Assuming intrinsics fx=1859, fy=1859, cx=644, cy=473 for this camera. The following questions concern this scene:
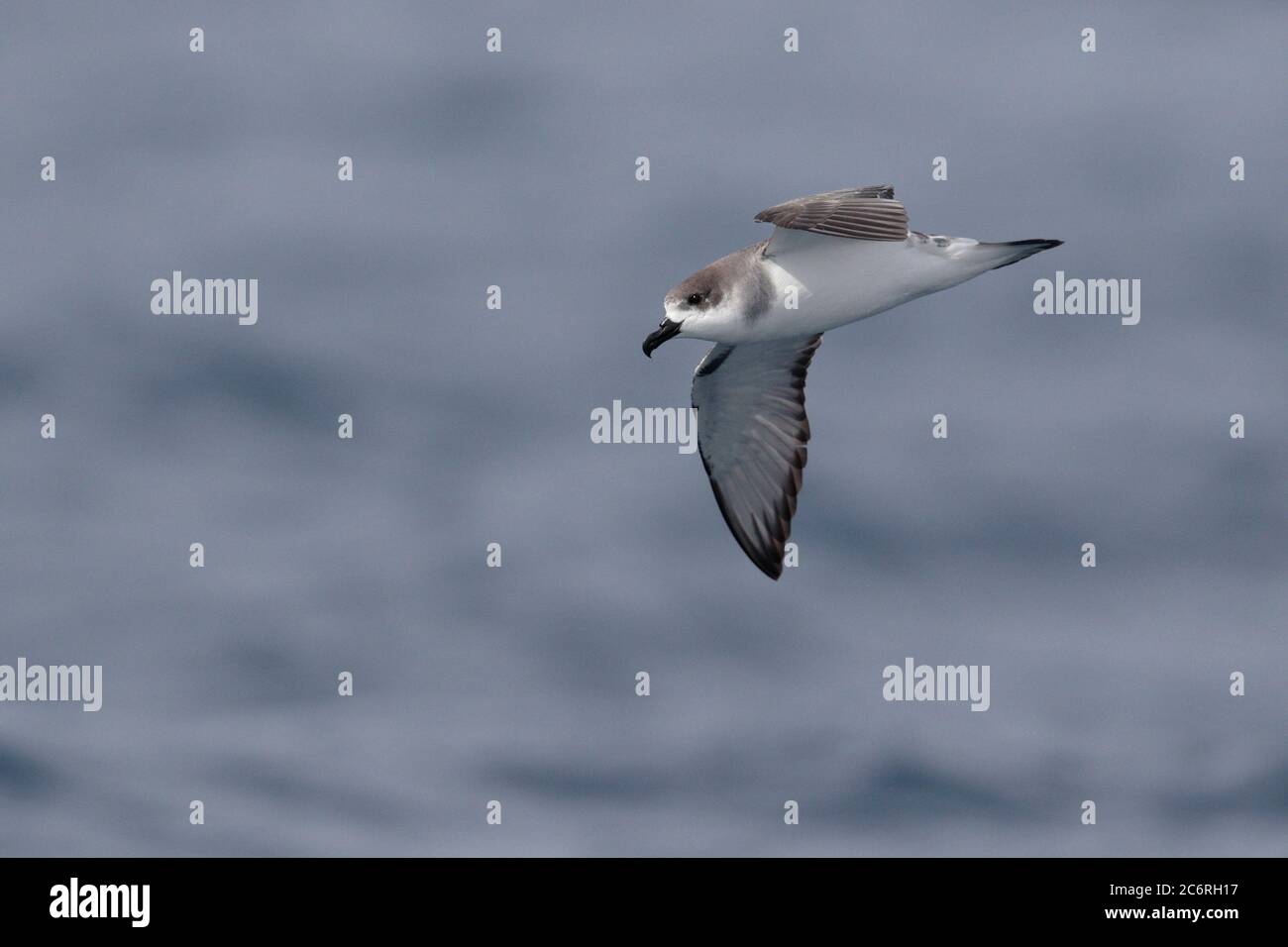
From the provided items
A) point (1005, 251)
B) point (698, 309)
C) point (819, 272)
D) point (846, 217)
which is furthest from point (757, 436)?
point (846, 217)

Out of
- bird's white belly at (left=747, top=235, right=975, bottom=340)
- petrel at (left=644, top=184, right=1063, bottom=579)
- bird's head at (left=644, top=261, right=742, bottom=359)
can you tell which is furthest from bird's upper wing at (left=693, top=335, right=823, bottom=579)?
bird's head at (left=644, top=261, right=742, bottom=359)

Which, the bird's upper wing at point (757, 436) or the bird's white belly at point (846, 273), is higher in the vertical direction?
the bird's white belly at point (846, 273)

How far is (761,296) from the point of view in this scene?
19.8m

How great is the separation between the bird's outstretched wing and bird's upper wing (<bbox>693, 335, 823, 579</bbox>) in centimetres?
324

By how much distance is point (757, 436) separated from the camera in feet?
74.8

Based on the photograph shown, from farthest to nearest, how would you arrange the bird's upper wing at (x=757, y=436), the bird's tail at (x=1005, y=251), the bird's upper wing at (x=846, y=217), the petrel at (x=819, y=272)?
the bird's upper wing at (x=757, y=436)
the bird's tail at (x=1005, y=251)
the petrel at (x=819, y=272)
the bird's upper wing at (x=846, y=217)

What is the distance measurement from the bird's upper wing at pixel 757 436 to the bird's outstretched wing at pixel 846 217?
3.24 metres

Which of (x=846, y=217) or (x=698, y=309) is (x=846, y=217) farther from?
(x=698, y=309)

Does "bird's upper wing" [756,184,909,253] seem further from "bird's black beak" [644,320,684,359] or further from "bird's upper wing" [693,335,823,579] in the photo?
"bird's upper wing" [693,335,823,579]

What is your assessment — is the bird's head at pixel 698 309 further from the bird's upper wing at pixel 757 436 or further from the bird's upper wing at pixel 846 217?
the bird's upper wing at pixel 757 436

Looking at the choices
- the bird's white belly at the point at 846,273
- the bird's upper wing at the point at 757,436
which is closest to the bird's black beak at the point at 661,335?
the bird's white belly at the point at 846,273

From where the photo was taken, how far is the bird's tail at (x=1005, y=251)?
770 inches

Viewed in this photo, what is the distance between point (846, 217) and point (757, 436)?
4.59 metres

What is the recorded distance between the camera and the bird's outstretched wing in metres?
18.5
